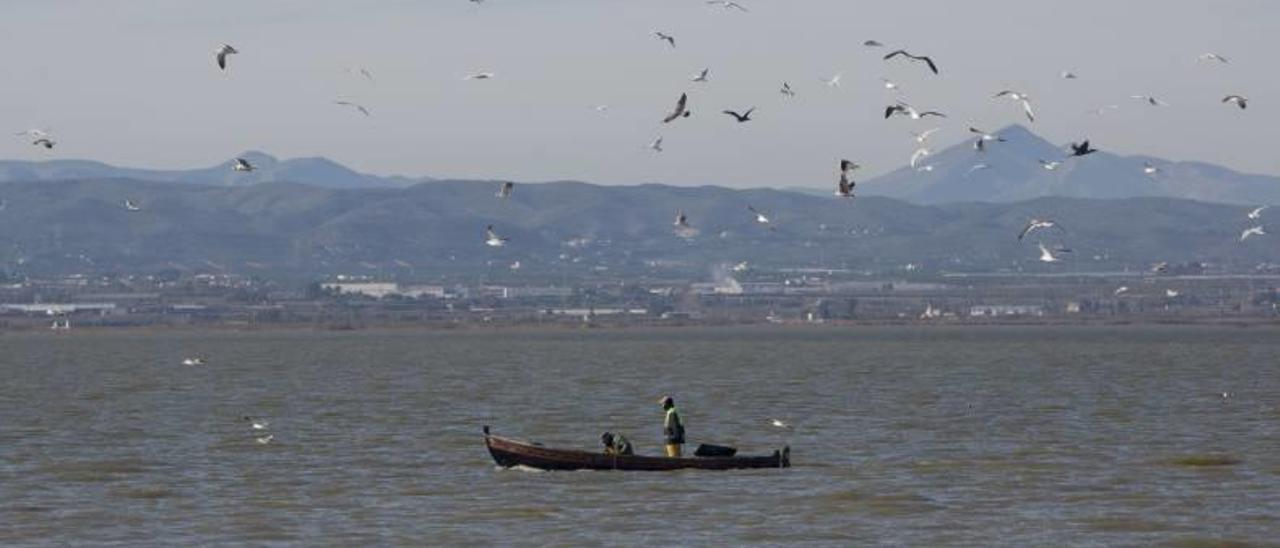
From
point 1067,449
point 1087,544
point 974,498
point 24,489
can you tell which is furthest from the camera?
point 1067,449

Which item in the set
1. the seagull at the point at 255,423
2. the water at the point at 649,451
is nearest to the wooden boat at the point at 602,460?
the water at the point at 649,451

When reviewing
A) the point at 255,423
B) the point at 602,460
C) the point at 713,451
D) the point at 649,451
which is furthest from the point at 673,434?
the point at 255,423

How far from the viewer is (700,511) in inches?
1879

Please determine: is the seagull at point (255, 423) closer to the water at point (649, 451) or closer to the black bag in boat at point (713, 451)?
the water at point (649, 451)

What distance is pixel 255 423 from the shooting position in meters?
74.8

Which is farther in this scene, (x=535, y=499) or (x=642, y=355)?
(x=642, y=355)

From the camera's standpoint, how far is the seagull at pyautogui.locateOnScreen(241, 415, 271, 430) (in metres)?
73.1

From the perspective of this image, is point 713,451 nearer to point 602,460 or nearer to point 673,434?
point 673,434

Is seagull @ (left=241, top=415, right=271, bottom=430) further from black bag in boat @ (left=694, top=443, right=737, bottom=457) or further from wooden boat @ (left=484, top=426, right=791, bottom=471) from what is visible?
black bag in boat @ (left=694, top=443, right=737, bottom=457)

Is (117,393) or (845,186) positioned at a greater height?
(845,186)

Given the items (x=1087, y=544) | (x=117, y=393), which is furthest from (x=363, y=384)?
(x=1087, y=544)

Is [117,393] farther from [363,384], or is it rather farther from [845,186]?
[845,186]

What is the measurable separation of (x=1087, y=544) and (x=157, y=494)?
65.6ft

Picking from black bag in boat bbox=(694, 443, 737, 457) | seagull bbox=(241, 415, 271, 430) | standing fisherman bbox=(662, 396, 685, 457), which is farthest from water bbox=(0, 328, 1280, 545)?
standing fisherman bbox=(662, 396, 685, 457)
